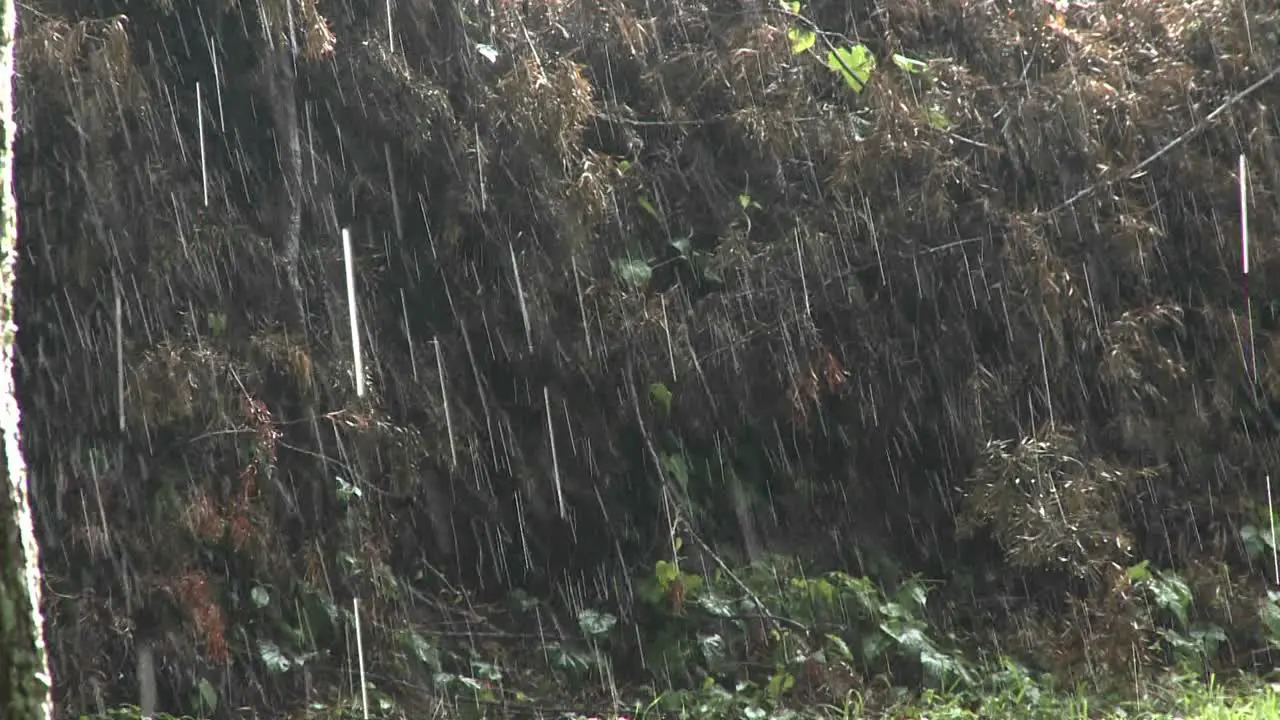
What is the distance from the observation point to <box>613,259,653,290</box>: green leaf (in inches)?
296

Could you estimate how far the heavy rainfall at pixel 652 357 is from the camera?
6.06 meters

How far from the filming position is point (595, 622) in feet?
24.6

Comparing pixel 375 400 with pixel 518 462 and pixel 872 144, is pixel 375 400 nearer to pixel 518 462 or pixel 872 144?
pixel 518 462

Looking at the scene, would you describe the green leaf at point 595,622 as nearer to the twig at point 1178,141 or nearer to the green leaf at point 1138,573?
the green leaf at point 1138,573

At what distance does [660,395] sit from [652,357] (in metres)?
0.26

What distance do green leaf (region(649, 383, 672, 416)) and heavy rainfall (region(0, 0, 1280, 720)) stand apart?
0.8 inches

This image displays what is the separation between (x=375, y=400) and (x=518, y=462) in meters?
1.27

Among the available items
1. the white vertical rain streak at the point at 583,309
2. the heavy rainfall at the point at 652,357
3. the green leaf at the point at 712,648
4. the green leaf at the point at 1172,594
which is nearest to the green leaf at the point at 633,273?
the heavy rainfall at the point at 652,357

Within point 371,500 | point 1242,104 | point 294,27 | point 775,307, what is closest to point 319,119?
point 294,27

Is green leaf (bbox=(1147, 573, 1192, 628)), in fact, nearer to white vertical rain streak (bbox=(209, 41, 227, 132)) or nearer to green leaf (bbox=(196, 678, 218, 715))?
green leaf (bbox=(196, 678, 218, 715))

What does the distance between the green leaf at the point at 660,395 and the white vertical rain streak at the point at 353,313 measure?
1648mm

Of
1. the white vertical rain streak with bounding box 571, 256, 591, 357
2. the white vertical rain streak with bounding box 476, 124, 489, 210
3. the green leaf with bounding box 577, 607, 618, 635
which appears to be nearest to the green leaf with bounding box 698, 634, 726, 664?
the green leaf with bounding box 577, 607, 618, 635

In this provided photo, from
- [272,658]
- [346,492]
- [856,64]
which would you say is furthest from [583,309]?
[272,658]

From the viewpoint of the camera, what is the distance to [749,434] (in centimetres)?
819
